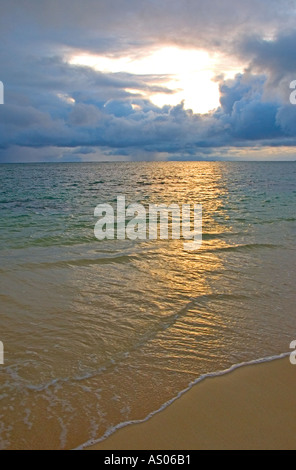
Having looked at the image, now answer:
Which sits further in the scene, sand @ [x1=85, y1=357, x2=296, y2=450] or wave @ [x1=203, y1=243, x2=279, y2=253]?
wave @ [x1=203, y1=243, x2=279, y2=253]

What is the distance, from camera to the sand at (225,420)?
3566 millimetres

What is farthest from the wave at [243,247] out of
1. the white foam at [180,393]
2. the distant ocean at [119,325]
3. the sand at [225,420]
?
the sand at [225,420]

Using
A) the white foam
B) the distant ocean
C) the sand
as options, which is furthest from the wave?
the sand

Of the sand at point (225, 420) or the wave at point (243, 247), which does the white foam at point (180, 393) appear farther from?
the wave at point (243, 247)

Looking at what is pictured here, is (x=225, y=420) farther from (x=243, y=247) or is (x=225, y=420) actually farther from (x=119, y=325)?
(x=243, y=247)

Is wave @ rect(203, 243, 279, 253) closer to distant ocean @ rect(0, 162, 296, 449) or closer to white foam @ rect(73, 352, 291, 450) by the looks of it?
distant ocean @ rect(0, 162, 296, 449)

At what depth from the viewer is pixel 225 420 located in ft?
12.6

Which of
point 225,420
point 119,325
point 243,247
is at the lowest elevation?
point 225,420

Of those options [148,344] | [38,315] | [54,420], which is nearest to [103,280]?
[38,315]

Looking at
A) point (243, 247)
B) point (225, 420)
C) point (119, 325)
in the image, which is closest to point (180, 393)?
point (225, 420)

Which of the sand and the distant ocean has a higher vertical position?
the distant ocean

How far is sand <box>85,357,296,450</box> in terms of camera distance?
3566mm

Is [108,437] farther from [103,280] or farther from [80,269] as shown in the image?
[80,269]

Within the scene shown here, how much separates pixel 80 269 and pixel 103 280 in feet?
3.86
